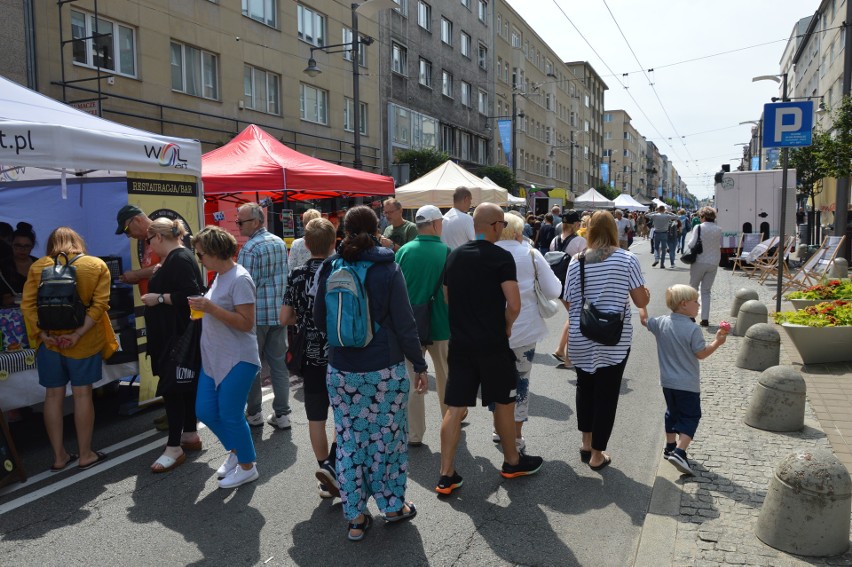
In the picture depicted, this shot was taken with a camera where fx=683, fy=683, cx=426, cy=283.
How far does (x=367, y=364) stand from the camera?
3.67 m

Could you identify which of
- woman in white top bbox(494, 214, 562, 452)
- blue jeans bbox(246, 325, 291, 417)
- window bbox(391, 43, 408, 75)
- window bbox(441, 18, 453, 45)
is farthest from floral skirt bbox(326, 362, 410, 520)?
window bbox(441, 18, 453, 45)

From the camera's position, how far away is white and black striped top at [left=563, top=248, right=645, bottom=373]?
461 cm

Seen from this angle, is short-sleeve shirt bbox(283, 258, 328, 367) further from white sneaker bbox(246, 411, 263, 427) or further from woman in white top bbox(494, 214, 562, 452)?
white sneaker bbox(246, 411, 263, 427)

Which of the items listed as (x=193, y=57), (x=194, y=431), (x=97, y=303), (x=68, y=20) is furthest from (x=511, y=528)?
(x=193, y=57)

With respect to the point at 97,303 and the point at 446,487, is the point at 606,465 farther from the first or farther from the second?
the point at 97,303

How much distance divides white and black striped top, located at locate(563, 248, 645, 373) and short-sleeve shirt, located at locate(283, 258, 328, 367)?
1721 millimetres

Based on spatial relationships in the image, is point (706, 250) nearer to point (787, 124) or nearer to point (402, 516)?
point (787, 124)

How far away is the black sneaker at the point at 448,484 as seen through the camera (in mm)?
4367

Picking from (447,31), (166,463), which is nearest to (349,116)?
(447,31)

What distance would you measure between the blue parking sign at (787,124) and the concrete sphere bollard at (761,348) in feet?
9.49

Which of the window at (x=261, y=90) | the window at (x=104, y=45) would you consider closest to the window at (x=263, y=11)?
the window at (x=261, y=90)

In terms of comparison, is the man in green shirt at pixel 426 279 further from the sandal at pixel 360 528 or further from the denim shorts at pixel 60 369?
the denim shorts at pixel 60 369

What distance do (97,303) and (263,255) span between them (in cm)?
129

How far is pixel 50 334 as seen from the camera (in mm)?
4883
